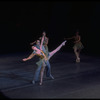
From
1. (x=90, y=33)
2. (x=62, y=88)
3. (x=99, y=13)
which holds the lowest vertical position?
(x=62, y=88)

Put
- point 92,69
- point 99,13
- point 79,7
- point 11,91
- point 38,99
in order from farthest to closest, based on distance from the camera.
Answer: point 79,7, point 99,13, point 92,69, point 11,91, point 38,99

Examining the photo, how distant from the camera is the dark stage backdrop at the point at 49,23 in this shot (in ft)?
78.9

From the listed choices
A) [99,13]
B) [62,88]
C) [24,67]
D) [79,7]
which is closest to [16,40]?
[79,7]

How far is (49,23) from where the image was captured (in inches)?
1123

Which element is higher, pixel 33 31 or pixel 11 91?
pixel 33 31

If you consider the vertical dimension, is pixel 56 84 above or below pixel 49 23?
below

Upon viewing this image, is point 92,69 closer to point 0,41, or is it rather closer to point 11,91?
point 11,91

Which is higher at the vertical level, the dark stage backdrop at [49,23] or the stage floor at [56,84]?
the dark stage backdrop at [49,23]

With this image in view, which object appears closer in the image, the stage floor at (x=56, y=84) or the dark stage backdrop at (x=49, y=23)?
the stage floor at (x=56, y=84)

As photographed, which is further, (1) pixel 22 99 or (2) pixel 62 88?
(2) pixel 62 88

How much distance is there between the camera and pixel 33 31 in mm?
→ 30875

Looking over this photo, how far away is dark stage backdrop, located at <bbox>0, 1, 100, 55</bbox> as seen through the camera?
24.1 metres

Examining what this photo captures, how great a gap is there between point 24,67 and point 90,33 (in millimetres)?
12215

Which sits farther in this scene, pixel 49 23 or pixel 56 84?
pixel 49 23
